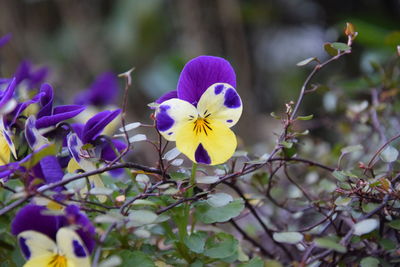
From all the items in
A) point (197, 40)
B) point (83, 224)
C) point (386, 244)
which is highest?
point (83, 224)

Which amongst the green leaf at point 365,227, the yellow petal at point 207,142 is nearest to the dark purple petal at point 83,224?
the yellow petal at point 207,142

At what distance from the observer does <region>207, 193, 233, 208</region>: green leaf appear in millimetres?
438

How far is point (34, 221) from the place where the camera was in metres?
0.41

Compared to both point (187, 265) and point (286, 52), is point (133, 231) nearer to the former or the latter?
point (187, 265)

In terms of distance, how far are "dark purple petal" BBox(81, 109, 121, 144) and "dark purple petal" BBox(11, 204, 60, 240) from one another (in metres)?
0.10

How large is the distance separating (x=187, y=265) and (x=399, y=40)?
2.03 feet

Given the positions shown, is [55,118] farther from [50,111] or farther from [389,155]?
[389,155]

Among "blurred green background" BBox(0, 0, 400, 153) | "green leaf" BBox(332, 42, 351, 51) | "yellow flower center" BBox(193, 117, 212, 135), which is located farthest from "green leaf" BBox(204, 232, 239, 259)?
"blurred green background" BBox(0, 0, 400, 153)

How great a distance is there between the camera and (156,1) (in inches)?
126

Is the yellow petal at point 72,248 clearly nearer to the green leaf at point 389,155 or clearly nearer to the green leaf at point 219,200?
the green leaf at point 219,200

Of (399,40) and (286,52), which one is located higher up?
(399,40)

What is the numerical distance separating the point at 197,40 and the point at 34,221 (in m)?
1.69

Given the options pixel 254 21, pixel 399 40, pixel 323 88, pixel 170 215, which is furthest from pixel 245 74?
pixel 170 215

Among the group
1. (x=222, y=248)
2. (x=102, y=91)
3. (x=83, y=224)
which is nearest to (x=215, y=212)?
(x=222, y=248)
